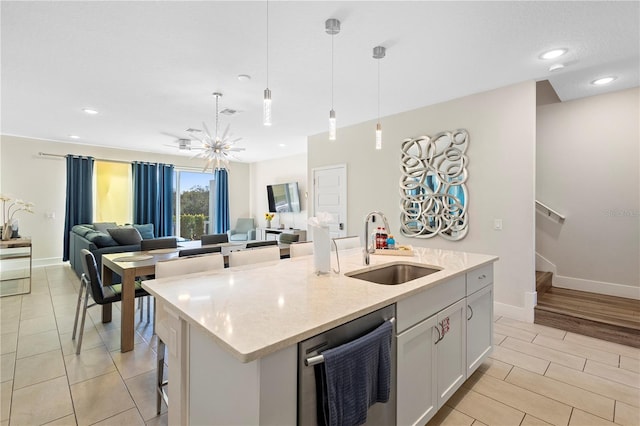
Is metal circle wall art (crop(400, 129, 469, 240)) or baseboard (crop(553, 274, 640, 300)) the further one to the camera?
metal circle wall art (crop(400, 129, 469, 240))

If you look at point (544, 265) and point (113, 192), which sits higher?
point (113, 192)

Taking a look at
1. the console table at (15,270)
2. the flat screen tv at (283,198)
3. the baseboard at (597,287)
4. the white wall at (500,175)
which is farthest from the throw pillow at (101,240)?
the baseboard at (597,287)

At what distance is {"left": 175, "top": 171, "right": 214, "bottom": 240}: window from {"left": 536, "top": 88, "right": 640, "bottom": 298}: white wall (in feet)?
24.6

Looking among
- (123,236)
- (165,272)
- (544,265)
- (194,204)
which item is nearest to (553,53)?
(544,265)

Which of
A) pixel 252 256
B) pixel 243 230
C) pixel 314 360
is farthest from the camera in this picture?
pixel 243 230

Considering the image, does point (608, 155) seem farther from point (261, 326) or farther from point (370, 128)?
point (261, 326)

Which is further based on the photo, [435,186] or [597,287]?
[435,186]

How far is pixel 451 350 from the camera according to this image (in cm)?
181

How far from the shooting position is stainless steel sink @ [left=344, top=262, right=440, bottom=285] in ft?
6.87

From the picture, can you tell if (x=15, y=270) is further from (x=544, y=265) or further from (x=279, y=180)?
(x=544, y=265)

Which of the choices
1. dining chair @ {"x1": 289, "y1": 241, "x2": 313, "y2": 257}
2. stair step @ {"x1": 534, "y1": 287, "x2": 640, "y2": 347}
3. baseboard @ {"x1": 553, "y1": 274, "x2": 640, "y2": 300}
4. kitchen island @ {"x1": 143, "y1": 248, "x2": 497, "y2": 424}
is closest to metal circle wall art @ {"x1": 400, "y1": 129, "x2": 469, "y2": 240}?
stair step @ {"x1": 534, "y1": 287, "x2": 640, "y2": 347}

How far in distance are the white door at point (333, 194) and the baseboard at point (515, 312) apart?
241 centimetres

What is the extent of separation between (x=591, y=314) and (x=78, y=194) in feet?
27.7

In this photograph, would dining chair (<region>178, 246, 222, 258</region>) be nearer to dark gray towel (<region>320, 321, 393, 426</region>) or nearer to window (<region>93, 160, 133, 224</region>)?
dark gray towel (<region>320, 321, 393, 426</region>)
